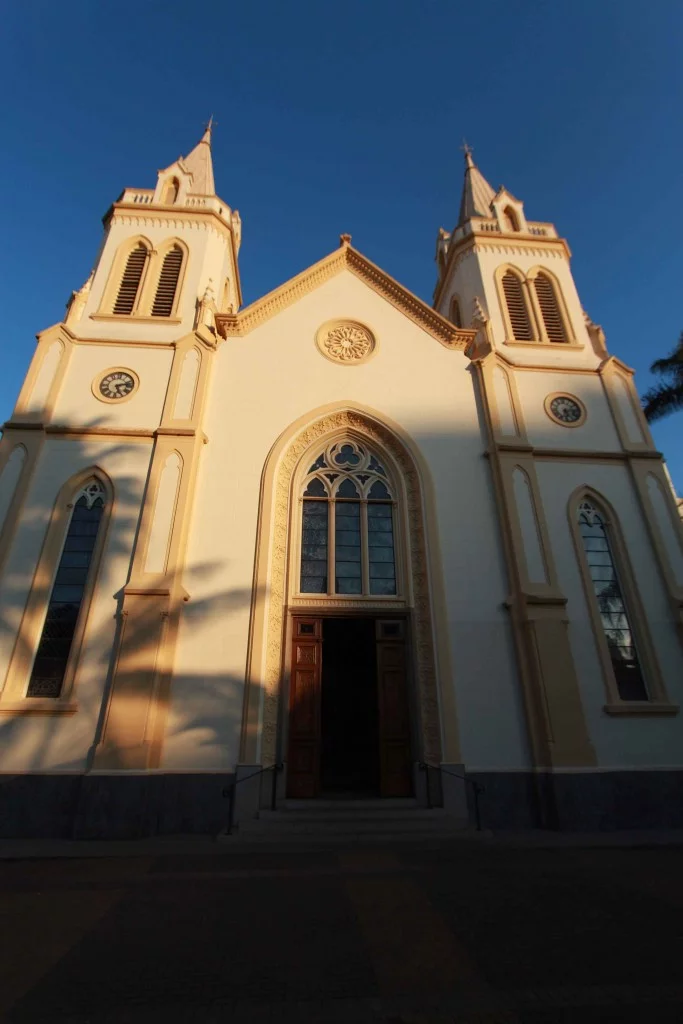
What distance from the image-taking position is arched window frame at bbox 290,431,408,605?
11164 millimetres

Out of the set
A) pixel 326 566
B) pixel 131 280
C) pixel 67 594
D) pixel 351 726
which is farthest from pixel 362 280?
pixel 351 726

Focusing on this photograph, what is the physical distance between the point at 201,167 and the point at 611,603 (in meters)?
22.4

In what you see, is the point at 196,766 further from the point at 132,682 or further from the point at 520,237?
the point at 520,237

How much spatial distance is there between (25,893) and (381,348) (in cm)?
1339

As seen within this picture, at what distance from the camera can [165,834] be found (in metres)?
8.62

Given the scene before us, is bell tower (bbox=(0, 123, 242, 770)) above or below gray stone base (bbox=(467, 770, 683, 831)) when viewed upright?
above

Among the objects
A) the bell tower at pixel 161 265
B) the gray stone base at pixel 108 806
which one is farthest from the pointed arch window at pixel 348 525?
the bell tower at pixel 161 265

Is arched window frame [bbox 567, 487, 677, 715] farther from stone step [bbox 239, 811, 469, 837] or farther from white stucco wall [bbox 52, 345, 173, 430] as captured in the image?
white stucco wall [bbox 52, 345, 173, 430]

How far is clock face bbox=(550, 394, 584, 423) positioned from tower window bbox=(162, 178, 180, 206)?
15.4m

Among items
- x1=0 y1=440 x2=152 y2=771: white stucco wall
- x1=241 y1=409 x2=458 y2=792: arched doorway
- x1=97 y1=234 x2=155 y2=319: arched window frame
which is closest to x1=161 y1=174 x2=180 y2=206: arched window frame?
x1=97 y1=234 x2=155 y2=319: arched window frame

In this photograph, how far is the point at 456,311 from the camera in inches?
723

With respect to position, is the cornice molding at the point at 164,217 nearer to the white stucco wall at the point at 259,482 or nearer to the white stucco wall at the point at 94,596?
the white stucco wall at the point at 259,482

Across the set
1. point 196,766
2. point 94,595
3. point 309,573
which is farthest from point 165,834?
point 309,573

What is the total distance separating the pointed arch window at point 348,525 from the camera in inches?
452
